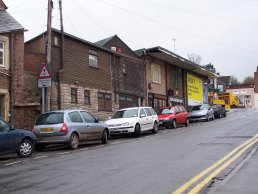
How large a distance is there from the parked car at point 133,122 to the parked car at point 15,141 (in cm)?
752

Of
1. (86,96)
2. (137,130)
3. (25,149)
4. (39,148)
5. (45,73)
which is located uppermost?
(45,73)

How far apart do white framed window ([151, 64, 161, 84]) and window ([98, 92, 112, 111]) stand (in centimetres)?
855

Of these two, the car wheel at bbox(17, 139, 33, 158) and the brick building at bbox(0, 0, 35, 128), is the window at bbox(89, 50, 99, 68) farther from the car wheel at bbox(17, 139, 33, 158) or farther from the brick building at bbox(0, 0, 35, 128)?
the car wheel at bbox(17, 139, 33, 158)

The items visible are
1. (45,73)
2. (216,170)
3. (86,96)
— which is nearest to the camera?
(216,170)

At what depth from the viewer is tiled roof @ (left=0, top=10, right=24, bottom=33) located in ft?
67.6

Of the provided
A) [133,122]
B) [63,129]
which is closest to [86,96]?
[133,122]

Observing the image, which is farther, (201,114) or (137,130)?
(201,114)

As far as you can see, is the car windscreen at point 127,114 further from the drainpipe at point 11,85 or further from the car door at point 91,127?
the drainpipe at point 11,85

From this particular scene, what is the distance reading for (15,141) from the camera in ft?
47.7

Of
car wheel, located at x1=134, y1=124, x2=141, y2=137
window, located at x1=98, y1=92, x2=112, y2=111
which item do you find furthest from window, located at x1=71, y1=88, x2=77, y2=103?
car wheel, located at x1=134, y1=124, x2=141, y2=137

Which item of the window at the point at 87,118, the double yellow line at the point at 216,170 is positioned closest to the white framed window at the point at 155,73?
the window at the point at 87,118

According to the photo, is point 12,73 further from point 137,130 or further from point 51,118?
point 137,130

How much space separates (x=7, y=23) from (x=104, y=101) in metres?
10.5

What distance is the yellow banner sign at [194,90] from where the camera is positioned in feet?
162
